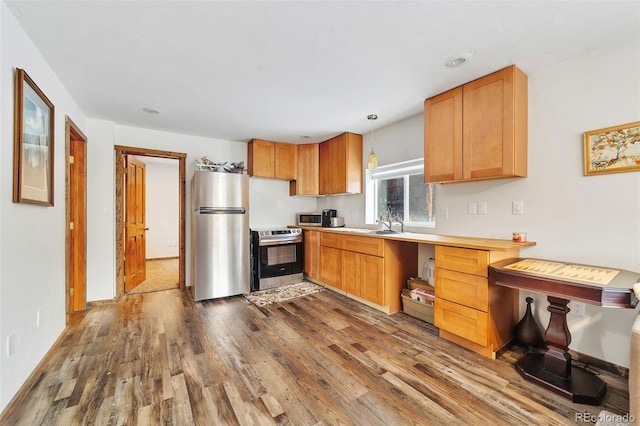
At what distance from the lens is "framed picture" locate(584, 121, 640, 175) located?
6.06 ft

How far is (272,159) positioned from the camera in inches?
177

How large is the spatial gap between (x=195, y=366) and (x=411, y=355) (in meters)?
1.69

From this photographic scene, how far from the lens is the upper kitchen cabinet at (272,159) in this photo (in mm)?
4375

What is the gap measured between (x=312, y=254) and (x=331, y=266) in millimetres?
507

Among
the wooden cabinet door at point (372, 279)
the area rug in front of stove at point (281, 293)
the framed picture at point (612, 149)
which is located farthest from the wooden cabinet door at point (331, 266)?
the framed picture at point (612, 149)

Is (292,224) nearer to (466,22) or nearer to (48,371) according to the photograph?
(48,371)

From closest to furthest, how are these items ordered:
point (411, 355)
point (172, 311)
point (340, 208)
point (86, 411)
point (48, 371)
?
1. point (86, 411)
2. point (48, 371)
3. point (411, 355)
4. point (172, 311)
5. point (340, 208)

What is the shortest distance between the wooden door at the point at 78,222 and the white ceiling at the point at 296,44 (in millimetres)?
652

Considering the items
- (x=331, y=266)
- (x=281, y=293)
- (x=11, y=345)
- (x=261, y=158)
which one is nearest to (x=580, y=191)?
(x=331, y=266)

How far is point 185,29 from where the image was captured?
69.5 inches

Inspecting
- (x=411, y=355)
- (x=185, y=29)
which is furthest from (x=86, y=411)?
(x=185, y=29)

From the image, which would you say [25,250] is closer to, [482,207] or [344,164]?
[344,164]

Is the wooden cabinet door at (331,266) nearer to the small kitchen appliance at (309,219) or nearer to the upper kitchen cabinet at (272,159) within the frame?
the small kitchen appliance at (309,219)

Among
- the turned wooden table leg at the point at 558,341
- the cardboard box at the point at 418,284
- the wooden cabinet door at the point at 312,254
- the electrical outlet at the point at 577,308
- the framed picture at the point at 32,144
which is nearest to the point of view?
the framed picture at the point at 32,144
